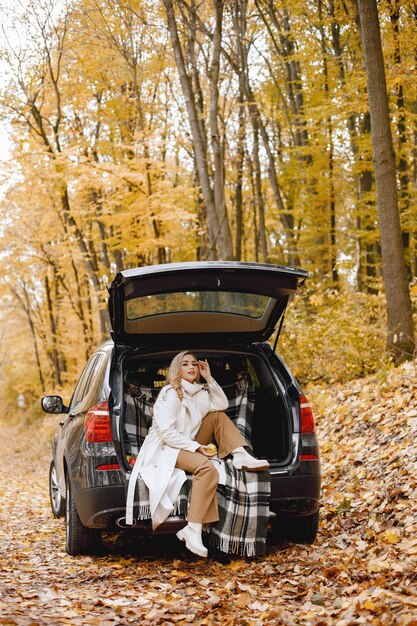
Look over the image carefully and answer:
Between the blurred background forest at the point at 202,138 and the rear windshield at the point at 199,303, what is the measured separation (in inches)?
186

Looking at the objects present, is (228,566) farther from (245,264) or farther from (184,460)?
(245,264)

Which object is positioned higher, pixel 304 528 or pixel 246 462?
pixel 246 462

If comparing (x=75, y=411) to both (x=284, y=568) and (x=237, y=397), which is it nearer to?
(x=237, y=397)

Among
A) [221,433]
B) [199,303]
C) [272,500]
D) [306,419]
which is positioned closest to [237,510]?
[272,500]

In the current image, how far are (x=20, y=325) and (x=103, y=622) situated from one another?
35615 millimetres

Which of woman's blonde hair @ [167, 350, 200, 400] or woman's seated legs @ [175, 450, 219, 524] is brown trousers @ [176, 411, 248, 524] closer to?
woman's seated legs @ [175, 450, 219, 524]

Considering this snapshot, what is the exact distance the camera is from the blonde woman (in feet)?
17.3

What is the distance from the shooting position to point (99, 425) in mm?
5465

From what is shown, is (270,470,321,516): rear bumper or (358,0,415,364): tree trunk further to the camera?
(358,0,415,364): tree trunk

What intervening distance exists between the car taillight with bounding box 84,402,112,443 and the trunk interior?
1.51ft

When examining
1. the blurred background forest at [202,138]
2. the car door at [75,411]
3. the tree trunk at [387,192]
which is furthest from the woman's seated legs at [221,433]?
the blurred background forest at [202,138]

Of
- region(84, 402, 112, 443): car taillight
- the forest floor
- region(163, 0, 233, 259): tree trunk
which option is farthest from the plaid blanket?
region(163, 0, 233, 259): tree trunk

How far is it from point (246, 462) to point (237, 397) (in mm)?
1000

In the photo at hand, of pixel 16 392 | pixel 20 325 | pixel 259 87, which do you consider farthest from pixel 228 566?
pixel 16 392
